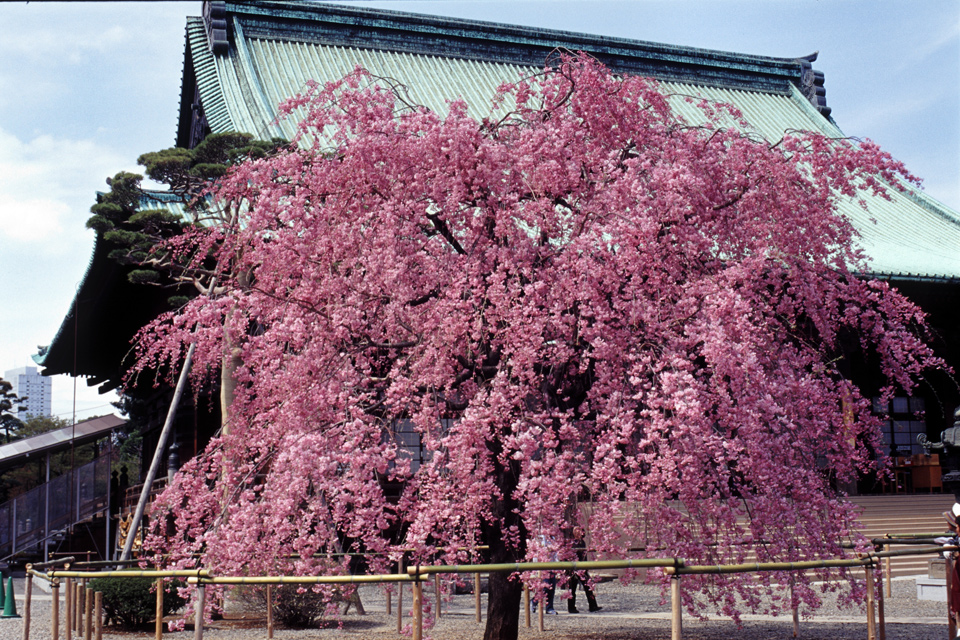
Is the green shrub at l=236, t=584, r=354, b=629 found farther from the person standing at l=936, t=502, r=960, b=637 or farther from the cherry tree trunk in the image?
the person standing at l=936, t=502, r=960, b=637

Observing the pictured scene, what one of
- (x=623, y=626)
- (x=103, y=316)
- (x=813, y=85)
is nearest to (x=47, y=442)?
(x=103, y=316)

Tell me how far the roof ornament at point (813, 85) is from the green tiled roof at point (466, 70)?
7 centimetres

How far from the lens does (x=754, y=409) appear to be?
8086 mm

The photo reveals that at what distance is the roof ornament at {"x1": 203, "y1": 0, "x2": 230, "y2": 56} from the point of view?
24625 mm

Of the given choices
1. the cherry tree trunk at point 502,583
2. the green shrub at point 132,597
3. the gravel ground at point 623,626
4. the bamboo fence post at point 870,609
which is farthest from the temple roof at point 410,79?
the cherry tree trunk at point 502,583

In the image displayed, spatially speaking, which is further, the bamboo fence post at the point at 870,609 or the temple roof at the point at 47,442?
the temple roof at the point at 47,442

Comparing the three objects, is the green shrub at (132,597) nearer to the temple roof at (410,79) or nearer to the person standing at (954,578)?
the temple roof at (410,79)

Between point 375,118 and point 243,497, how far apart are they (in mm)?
3969

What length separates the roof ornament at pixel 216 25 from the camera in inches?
969

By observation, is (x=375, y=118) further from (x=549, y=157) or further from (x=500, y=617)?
(x=500, y=617)

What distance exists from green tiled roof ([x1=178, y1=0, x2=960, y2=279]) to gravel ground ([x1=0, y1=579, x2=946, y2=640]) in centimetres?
908

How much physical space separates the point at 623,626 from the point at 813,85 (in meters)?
24.1

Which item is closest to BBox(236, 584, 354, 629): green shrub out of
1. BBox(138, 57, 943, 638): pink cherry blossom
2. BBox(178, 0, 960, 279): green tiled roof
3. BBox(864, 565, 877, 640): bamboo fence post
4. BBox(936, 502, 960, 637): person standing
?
BBox(138, 57, 943, 638): pink cherry blossom

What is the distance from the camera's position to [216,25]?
2506cm
